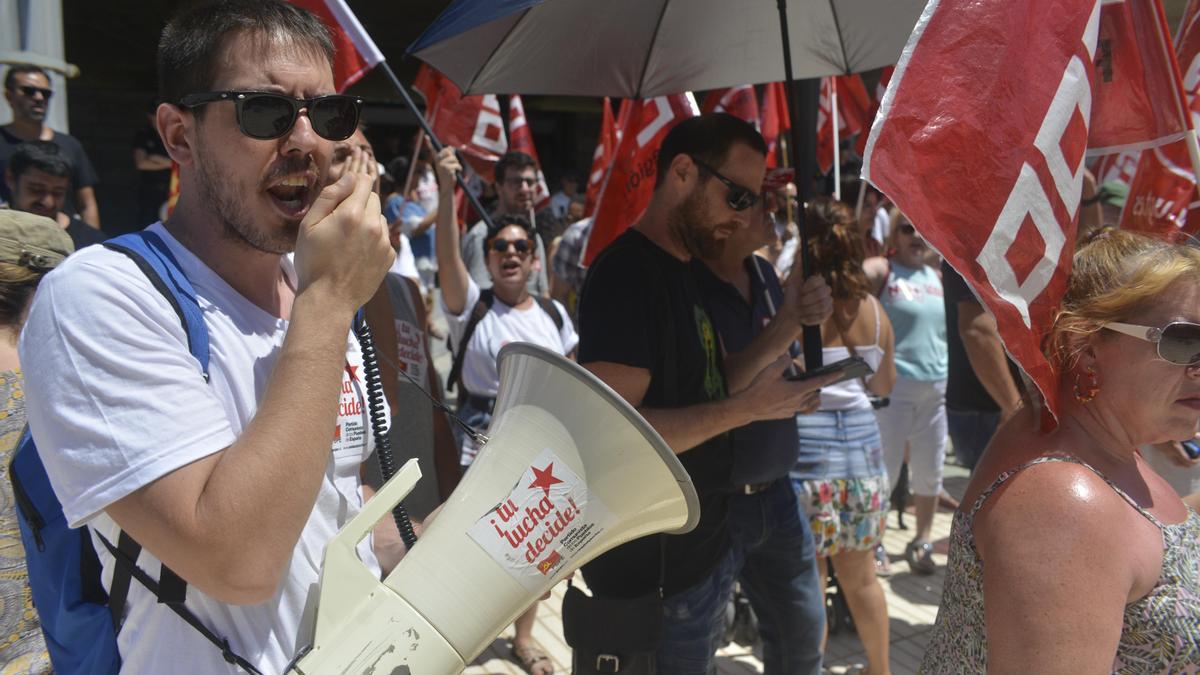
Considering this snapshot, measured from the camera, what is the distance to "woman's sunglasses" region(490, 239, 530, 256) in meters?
4.23

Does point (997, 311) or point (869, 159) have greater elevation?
point (869, 159)

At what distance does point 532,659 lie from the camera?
12.9ft

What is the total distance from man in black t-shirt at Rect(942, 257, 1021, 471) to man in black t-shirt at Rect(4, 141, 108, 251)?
3.89 m

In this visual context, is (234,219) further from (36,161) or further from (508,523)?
(36,161)

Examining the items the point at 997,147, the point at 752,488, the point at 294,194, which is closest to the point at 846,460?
the point at 752,488

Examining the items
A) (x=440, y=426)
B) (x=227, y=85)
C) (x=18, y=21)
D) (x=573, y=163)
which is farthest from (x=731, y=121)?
(x=573, y=163)

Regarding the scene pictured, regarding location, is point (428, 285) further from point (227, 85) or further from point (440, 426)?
point (227, 85)

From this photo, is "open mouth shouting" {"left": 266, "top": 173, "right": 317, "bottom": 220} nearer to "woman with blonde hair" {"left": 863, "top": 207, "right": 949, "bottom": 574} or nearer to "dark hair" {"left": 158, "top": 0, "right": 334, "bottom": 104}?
"dark hair" {"left": 158, "top": 0, "right": 334, "bottom": 104}

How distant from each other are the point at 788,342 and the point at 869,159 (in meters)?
1.25

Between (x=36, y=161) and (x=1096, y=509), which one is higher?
(x=36, y=161)

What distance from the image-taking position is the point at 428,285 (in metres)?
8.88

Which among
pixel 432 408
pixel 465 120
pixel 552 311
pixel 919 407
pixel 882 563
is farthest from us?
pixel 465 120

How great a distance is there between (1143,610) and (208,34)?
6.04 ft

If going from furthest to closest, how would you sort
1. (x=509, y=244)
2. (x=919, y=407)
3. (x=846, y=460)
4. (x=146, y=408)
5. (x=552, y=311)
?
(x=919, y=407), (x=552, y=311), (x=509, y=244), (x=846, y=460), (x=146, y=408)
